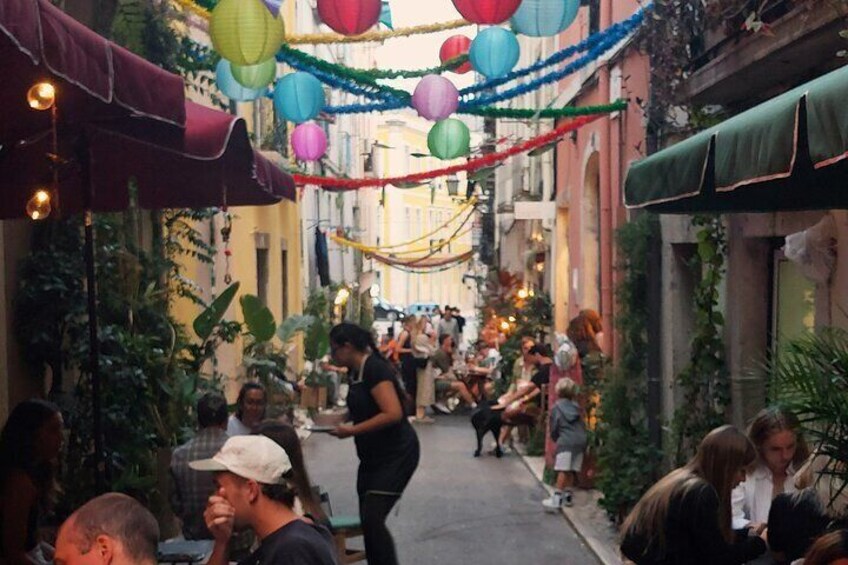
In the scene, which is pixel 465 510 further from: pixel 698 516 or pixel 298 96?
pixel 698 516

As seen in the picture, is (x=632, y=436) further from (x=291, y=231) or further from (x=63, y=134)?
(x=291, y=231)

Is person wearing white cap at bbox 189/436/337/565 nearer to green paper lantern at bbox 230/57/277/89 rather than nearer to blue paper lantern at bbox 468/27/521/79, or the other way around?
green paper lantern at bbox 230/57/277/89

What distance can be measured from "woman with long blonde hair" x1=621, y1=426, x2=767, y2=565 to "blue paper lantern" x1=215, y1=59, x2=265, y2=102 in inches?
267

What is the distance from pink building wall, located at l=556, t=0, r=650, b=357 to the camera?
13.5 meters

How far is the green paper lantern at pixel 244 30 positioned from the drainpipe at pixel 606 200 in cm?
719

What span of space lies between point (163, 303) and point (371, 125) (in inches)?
1569

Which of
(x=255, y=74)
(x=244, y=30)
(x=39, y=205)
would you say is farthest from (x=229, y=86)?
(x=39, y=205)

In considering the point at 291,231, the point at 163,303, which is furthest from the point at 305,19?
the point at 163,303

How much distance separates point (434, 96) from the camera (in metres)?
11.3

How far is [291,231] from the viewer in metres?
25.5

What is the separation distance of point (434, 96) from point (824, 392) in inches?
278

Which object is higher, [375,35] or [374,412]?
[375,35]

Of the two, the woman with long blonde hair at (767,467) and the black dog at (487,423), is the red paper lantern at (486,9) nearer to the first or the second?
the woman with long blonde hair at (767,467)

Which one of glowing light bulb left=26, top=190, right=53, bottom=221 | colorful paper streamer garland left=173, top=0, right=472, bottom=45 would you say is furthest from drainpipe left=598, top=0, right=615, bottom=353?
glowing light bulb left=26, top=190, right=53, bottom=221
